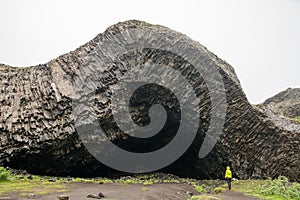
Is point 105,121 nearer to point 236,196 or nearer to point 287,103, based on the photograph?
point 236,196

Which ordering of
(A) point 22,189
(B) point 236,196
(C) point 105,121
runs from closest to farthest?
(A) point 22,189, (B) point 236,196, (C) point 105,121

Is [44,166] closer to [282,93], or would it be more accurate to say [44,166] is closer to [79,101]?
[79,101]

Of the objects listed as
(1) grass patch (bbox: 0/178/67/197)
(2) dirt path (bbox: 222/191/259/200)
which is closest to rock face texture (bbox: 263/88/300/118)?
(2) dirt path (bbox: 222/191/259/200)

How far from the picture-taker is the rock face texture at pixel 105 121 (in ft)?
79.8

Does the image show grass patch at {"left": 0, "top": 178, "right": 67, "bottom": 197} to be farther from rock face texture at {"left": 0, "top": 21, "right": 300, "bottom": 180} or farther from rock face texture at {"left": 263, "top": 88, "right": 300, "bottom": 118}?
rock face texture at {"left": 263, "top": 88, "right": 300, "bottom": 118}

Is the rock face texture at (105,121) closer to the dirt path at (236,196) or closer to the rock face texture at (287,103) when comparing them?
the dirt path at (236,196)

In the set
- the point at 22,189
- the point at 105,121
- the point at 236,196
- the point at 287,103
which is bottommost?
the point at 236,196

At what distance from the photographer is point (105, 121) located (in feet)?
87.4

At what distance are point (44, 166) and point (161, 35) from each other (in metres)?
13.7

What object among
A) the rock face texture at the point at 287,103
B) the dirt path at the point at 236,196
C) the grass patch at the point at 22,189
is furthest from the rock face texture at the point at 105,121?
the rock face texture at the point at 287,103

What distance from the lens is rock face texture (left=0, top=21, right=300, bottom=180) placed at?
79.8 feet

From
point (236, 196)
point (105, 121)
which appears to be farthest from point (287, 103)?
point (236, 196)

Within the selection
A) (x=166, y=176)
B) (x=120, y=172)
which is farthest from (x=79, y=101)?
(x=166, y=176)

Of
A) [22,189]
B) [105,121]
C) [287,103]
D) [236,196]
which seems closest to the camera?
[22,189]
